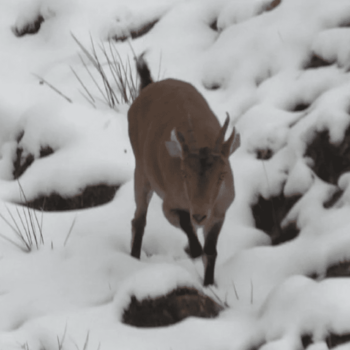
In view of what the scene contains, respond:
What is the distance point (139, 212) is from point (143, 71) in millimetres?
986

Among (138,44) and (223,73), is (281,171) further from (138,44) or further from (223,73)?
(138,44)

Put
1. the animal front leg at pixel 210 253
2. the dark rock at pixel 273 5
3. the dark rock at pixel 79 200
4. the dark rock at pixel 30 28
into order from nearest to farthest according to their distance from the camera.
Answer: the animal front leg at pixel 210 253, the dark rock at pixel 79 200, the dark rock at pixel 273 5, the dark rock at pixel 30 28

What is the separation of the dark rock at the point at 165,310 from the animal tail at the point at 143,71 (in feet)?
5.18

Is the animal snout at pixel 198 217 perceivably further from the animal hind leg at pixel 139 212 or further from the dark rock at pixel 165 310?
the animal hind leg at pixel 139 212

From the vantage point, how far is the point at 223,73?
4332mm

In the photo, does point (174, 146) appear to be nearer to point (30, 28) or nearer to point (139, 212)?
point (139, 212)

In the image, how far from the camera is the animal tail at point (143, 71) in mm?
3229

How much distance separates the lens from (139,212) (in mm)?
2920

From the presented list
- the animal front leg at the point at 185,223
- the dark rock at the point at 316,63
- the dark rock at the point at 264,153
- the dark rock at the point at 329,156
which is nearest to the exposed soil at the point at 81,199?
the animal front leg at the point at 185,223

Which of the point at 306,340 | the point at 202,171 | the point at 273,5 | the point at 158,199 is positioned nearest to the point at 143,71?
the point at 158,199

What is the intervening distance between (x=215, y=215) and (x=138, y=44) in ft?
9.84

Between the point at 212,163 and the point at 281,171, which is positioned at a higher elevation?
the point at 212,163

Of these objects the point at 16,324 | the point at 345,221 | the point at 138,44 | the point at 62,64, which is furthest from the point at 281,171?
the point at 62,64

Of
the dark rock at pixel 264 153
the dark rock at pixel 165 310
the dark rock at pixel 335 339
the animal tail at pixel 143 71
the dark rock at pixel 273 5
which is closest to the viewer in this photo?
the dark rock at pixel 335 339
